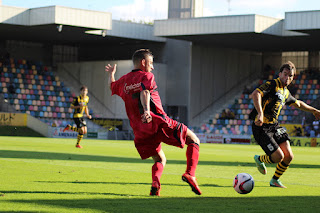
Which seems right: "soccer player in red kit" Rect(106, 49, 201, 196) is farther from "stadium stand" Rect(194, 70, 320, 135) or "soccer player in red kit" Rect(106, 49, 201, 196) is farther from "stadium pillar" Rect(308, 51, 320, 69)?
"stadium pillar" Rect(308, 51, 320, 69)

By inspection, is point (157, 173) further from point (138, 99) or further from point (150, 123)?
point (138, 99)

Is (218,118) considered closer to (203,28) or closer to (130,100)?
(203,28)

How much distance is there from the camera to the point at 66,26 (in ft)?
130

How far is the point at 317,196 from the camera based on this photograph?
29.4 feet

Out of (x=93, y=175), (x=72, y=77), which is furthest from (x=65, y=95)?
(x=93, y=175)

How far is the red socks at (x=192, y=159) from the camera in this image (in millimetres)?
8232

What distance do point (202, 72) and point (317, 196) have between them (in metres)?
37.6

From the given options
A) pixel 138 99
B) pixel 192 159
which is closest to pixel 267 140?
pixel 192 159

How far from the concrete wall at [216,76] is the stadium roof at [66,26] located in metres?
3.75

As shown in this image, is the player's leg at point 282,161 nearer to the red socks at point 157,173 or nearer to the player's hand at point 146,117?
the red socks at point 157,173

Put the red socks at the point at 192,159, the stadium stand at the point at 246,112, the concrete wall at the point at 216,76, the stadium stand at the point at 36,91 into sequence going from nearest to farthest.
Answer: the red socks at the point at 192,159 < the stadium stand at the point at 246,112 < the stadium stand at the point at 36,91 < the concrete wall at the point at 216,76

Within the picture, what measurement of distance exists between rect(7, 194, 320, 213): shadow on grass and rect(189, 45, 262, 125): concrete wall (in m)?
37.2

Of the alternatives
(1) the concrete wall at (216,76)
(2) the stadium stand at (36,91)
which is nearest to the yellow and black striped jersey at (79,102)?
(2) the stadium stand at (36,91)

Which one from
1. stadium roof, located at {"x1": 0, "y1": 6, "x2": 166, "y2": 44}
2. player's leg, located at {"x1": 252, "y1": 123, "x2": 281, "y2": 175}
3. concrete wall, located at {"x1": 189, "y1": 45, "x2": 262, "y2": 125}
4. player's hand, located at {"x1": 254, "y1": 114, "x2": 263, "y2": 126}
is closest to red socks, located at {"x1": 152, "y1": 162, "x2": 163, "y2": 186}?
player's hand, located at {"x1": 254, "y1": 114, "x2": 263, "y2": 126}
